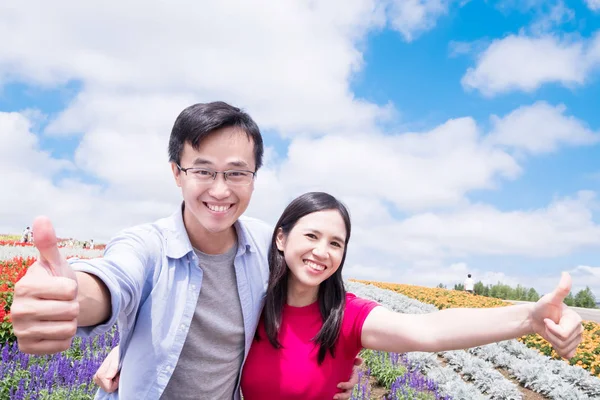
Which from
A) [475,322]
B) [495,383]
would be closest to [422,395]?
[495,383]

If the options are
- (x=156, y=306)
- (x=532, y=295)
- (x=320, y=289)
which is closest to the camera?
(x=156, y=306)

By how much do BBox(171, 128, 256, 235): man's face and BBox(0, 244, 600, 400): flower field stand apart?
109 inches

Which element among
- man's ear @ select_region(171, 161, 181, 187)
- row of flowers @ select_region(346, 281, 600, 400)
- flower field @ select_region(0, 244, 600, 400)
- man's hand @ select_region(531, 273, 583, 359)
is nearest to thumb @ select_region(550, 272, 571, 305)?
man's hand @ select_region(531, 273, 583, 359)

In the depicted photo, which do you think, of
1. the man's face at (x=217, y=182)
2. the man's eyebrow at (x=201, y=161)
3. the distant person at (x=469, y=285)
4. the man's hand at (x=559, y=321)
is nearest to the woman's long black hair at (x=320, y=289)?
the man's face at (x=217, y=182)

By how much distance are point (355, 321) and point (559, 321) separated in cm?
106

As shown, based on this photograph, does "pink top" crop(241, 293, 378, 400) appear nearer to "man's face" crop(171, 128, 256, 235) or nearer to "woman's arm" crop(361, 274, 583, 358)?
"woman's arm" crop(361, 274, 583, 358)

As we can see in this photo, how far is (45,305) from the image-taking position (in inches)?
56.2

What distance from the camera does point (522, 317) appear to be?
7.25 ft

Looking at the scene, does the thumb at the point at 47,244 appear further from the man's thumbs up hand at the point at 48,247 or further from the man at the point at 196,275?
the man at the point at 196,275

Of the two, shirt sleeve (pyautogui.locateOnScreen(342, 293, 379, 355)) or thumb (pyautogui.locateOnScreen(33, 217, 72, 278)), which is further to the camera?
shirt sleeve (pyautogui.locateOnScreen(342, 293, 379, 355))

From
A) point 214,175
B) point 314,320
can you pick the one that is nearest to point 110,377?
point 314,320

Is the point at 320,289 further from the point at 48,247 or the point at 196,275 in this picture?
the point at 48,247

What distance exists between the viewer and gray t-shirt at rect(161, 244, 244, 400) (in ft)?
8.94

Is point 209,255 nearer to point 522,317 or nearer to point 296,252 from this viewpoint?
point 296,252
